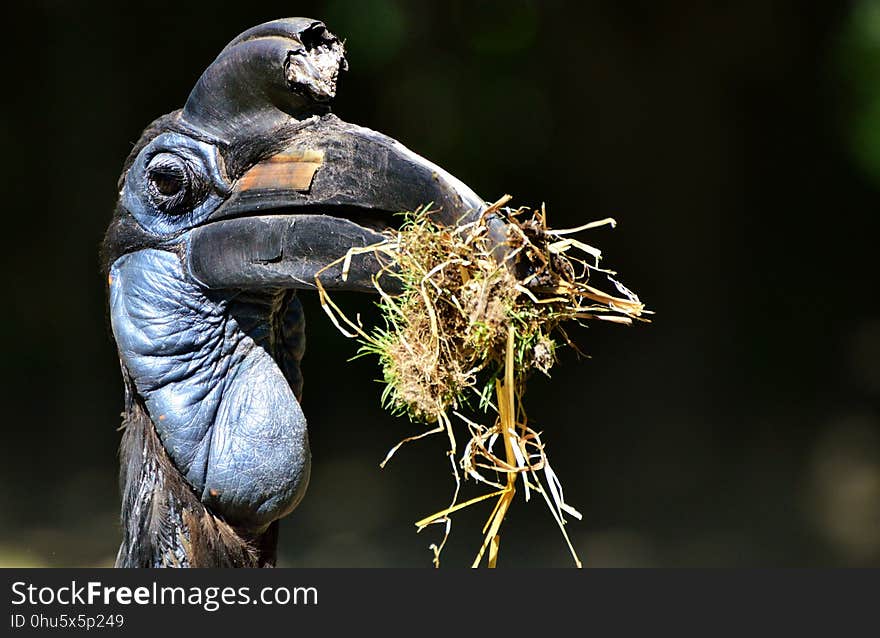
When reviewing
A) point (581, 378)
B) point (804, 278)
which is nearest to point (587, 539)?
point (581, 378)

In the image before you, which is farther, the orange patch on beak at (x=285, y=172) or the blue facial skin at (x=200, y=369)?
the blue facial skin at (x=200, y=369)

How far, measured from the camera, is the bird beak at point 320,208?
1.84m

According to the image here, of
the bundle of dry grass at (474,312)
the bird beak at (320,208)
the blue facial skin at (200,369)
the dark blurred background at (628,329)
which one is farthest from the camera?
the dark blurred background at (628,329)

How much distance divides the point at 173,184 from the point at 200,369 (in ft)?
1.06

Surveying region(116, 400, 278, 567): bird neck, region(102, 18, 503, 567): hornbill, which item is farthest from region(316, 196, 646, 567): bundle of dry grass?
region(116, 400, 278, 567): bird neck

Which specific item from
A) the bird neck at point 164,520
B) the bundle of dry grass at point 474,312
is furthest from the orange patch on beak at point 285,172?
the bird neck at point 164,520

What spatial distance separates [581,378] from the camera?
5.29m

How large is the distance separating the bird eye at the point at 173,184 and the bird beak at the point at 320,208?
0.06 metres

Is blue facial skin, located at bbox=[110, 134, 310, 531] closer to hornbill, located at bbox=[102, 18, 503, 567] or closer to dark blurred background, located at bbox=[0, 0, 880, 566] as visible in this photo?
hornbill, located at bbox=[102, 18, 503, 567]

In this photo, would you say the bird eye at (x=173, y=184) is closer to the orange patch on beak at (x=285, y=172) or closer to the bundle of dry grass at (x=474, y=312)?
the orange patch on beak at (x=285, y=172)

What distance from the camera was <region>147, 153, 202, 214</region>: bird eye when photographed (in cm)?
201

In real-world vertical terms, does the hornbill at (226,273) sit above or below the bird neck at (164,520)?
above

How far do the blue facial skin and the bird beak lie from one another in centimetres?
6

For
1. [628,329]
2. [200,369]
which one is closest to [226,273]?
[200,369]
